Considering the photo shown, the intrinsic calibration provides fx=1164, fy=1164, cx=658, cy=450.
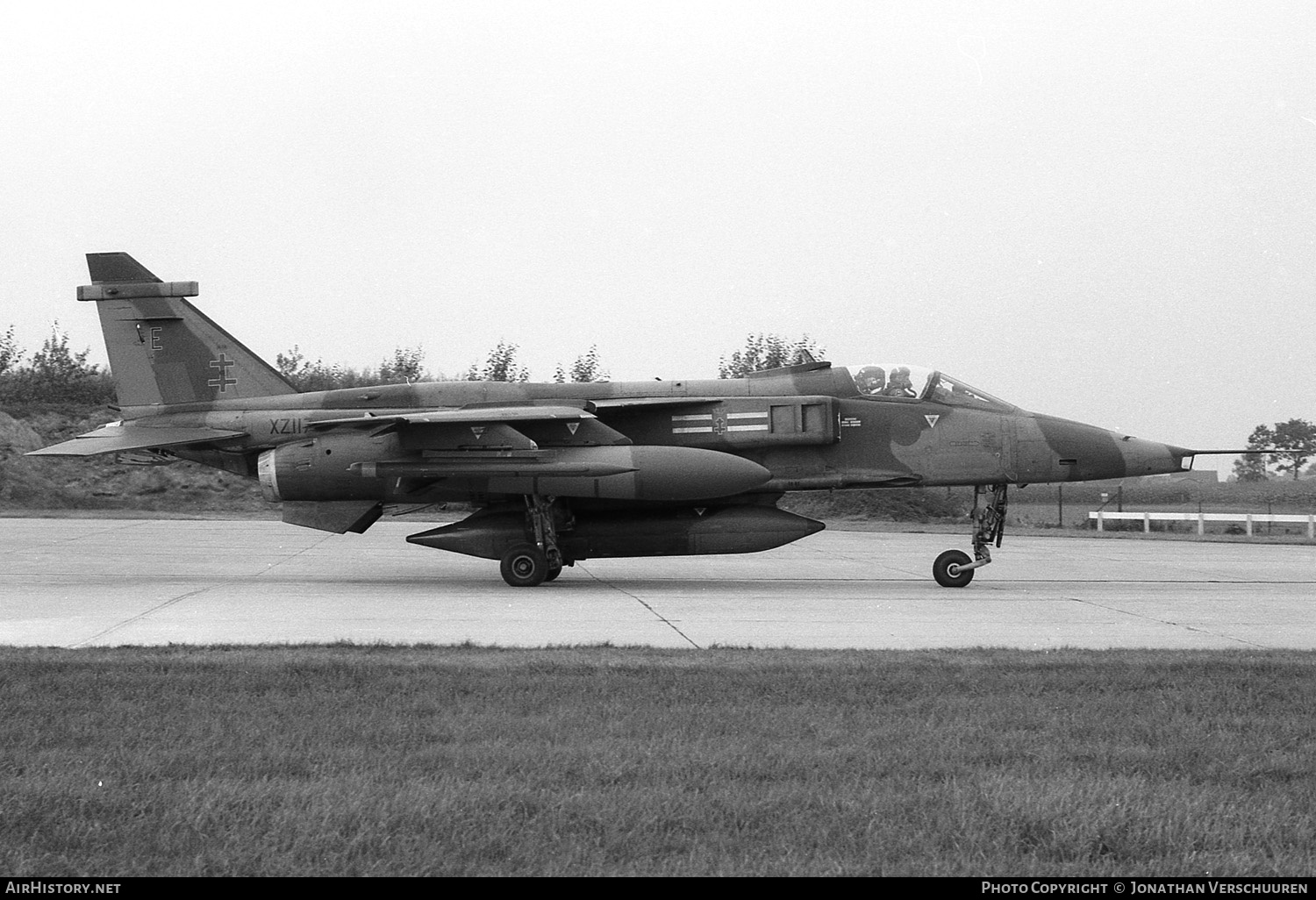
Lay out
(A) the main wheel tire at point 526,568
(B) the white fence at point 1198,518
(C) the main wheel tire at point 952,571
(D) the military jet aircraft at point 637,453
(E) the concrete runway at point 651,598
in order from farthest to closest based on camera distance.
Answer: (B) the white fence at point 1198,518 → (C) the main wheel tire at point 952,571 → (A) the main wheel tire at point 526,568 → (D) the military jet aircraft at point 637,453 → (E) the concrete runway at point 651,598

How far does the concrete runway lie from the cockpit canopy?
2.28 metres

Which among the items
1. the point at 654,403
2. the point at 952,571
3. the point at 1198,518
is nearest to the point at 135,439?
the point at 654,403

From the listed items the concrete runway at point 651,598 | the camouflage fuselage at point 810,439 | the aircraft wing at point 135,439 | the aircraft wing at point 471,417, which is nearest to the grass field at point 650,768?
the concrete runway at point 651,598

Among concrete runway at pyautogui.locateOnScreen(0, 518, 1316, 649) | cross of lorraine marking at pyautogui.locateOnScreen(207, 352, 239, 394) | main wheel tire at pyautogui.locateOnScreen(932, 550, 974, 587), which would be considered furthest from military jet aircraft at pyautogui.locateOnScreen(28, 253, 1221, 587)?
concrete runway at pyautogui.locateOnScreen(0, 518, 1316, 649)

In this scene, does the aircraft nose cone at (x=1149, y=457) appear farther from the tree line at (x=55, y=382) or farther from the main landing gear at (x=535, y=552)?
the tree line at (x=55, y=382)

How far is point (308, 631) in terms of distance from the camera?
30.6 ft

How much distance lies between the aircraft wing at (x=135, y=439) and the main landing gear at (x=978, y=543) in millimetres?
8826

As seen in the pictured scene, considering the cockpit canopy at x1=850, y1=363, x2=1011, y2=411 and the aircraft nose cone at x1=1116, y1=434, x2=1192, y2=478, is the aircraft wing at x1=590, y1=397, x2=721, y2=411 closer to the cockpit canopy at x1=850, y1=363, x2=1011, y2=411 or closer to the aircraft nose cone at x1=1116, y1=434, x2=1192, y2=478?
the cockpit canopy at x1=850, y1=363, x2=1011, y2=411

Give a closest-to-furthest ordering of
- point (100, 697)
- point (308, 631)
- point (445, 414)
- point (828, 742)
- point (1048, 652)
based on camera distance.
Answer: point (828, 742) < point (100, 697) < point (1048, 652) < point (308, 631) < point (445, 414)

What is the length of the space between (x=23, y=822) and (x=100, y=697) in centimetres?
227

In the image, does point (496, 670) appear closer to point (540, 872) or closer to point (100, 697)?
point (100, 697)

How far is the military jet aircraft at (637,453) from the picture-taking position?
1352 centimetres

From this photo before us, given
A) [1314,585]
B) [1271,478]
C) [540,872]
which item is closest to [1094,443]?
[1314,585]

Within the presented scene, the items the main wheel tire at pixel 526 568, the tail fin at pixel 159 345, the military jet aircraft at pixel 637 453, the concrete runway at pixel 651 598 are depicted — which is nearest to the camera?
the concrete runway at pixel 651 598
